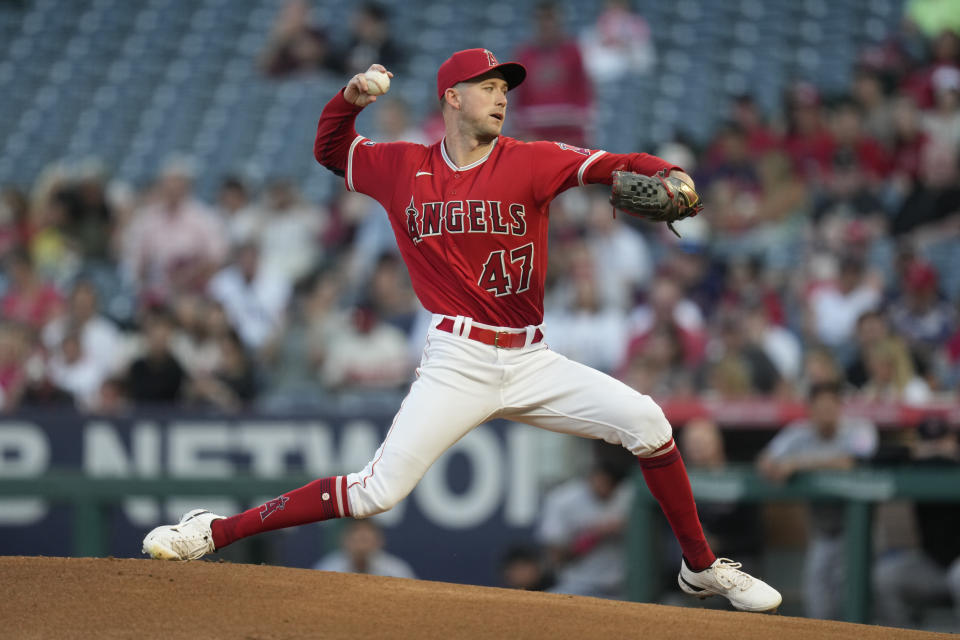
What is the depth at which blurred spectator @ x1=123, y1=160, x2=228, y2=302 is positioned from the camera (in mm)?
9461

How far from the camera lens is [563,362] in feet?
13.9

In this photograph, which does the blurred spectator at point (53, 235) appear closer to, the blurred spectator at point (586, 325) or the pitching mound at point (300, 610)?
the blurred spectator at point (586, 325)

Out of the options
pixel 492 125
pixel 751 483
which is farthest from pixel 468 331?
pixel 751 483

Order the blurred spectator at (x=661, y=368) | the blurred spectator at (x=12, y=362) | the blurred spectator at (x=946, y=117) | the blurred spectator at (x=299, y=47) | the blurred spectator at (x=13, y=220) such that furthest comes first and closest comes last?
1. the blurred spectator at (x=299, y=47)
2. the blurred spectator at (x=13, y=220)
3. the blurred spectator at (x=946, y=117)
4. the blurred spectator at (x=12, y=362)
5. the blurred spectator at (x=661, y=368)

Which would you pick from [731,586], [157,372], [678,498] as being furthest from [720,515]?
[157,372]

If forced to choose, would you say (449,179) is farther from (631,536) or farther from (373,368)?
(373,368)

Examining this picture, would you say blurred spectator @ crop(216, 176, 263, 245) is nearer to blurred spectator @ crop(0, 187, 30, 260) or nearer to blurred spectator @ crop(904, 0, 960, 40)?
blurred spectator @ crop(0, 187, 30, 260)

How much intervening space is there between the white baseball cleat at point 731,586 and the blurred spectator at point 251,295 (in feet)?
16.2

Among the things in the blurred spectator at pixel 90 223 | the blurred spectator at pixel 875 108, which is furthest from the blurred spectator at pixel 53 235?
the blurred spectator at pixel 875 108

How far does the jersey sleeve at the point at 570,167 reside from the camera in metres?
4.04

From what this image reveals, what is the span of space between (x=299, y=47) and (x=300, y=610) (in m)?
8.60

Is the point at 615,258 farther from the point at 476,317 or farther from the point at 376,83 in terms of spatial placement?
the point at 376,83

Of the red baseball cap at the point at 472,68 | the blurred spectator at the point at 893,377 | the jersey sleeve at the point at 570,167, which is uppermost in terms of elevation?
the red baseball cap at the point at 472,68

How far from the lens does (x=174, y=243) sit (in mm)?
9578
